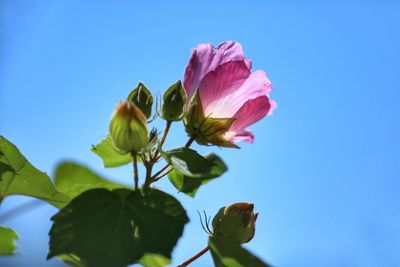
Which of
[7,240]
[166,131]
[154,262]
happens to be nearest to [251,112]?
[166,131]

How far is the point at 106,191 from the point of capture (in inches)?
41.9

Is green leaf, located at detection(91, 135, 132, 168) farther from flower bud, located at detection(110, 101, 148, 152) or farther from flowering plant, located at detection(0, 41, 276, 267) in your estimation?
flower bud, located at detection(110, 101, 148, 152)

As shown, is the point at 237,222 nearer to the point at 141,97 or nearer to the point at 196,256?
the point at 196,256

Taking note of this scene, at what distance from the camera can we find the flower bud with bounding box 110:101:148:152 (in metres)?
1.02

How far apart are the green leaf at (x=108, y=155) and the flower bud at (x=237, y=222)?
0.24m

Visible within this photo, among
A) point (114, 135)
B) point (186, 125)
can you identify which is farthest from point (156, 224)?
point (186, 125)

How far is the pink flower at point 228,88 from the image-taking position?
1.20m

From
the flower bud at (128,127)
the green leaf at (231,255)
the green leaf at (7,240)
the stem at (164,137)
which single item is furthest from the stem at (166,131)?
the green leaf at (7,240)

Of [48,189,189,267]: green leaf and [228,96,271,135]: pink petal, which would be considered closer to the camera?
[48,189,189,267]: green leaf

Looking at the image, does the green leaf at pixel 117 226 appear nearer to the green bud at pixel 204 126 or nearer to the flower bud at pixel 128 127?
the flower bud at pixel 128 127

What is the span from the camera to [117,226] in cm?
102

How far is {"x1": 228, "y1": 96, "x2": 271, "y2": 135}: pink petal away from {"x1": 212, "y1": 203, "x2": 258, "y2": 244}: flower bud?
0.53 feet

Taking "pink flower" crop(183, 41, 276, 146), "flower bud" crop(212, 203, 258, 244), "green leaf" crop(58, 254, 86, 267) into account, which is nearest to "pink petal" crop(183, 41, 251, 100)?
"pink flower" crop(183, 41, 276, 146)

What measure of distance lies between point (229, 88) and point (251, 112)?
0.21 ft
